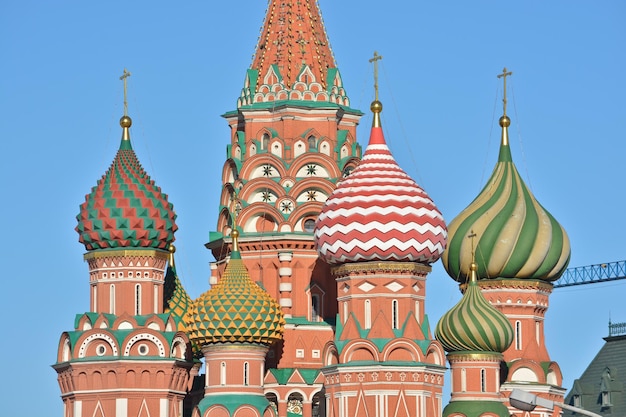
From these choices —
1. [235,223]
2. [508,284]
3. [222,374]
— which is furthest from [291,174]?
[508,284]

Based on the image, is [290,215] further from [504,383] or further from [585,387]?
[585,387]

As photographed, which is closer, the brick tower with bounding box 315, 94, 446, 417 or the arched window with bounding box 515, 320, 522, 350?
the brick tower with bounding box 315, 94, 446, 417

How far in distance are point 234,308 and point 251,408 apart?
88.6 inches

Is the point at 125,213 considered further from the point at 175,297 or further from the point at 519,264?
the point at 519,264

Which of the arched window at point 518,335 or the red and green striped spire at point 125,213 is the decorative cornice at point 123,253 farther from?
the arched window at point 518,335

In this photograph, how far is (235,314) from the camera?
41.0m

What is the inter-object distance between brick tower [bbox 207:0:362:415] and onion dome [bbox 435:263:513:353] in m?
3.10

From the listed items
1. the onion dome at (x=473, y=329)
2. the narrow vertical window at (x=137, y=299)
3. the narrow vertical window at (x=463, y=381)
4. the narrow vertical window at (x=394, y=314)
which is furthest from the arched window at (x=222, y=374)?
the narrow vertical window at (x=463, y=381)

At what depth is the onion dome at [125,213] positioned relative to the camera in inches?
1665

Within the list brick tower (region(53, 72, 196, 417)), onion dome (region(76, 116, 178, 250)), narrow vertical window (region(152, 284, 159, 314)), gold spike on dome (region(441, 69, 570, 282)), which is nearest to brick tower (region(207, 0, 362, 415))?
brick tower (region(53, 72, 196, 417))

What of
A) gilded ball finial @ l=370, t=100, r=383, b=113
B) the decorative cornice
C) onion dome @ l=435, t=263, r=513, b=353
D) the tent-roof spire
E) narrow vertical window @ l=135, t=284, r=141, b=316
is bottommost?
onion dome @ l=435, t=263, r=513, b=353

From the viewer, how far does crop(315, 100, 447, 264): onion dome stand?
1578 inches

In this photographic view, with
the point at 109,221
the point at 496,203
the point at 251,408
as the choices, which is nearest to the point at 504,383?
the point at 496,203

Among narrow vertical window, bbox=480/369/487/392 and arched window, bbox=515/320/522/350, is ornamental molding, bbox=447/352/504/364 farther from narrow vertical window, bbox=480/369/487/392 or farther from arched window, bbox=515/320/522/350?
arched window, bbox=515/320/522/350
